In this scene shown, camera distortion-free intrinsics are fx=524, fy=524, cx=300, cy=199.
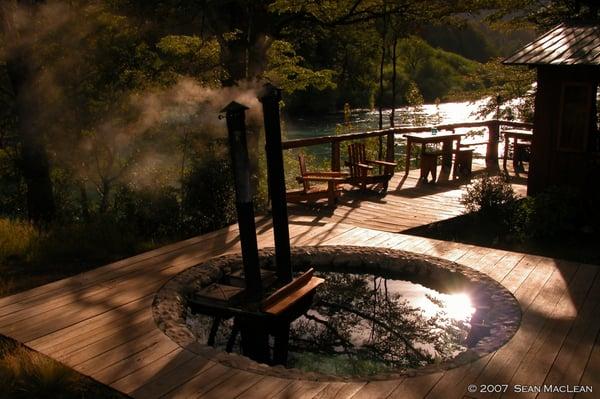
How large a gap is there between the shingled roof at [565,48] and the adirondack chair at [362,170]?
3.28 metres

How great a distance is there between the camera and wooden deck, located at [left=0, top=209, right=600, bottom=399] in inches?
146

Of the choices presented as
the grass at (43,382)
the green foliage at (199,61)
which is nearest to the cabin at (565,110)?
the green foliage at (199,61)

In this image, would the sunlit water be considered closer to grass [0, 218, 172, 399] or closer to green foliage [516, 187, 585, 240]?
grass [0, 218, 172, 399]

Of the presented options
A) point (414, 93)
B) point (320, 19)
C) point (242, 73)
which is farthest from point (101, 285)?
point (414, 93)

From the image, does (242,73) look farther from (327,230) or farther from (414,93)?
(414,93)

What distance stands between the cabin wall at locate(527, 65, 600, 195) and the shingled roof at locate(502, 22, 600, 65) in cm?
33

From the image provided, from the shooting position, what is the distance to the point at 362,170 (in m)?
10.9

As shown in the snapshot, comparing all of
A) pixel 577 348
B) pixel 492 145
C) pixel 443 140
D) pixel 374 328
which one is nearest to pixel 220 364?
pixel 374 328

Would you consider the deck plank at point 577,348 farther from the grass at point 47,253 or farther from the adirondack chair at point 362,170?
the adirondack chair at point 362,170

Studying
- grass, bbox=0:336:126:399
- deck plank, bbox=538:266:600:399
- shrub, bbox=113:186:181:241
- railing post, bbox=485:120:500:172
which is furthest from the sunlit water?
railing post, bbox=485:120:500:172

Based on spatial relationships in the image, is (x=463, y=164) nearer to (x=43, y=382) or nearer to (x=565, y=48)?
(x=565, y=48)

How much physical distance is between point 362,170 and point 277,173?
19.1 ft

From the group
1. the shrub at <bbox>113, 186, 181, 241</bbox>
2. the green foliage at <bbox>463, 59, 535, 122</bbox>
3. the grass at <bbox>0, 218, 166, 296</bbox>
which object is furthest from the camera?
the green foliage at <bbox>463, 59, 535, 122</bbox>

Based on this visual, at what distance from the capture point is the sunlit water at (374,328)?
15.0 feet
